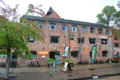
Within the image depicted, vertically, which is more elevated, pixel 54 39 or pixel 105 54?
pixel 54 39

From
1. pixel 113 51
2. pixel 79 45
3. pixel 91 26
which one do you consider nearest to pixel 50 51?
pixel 79 45

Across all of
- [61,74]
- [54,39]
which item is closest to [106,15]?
[54,39]

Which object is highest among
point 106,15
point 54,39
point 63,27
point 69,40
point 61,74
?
point 106,15

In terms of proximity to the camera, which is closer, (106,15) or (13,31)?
(13,31)

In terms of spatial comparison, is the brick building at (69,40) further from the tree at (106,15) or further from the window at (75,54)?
the tree at (106,15)

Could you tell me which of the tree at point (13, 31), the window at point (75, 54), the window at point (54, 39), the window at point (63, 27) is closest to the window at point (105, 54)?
the window at point (75, 54)

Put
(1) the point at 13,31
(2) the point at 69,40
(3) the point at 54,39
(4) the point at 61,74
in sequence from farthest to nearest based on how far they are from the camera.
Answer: (2) the point at 69,40
(3) the point at 54,39
(4) the point at 61,74
(1) the point at 13,31

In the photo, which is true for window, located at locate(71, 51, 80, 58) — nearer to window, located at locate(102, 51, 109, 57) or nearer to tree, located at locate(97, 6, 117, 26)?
window, located at locate(102, 51, 109, 57)

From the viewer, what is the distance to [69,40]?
20.9 meters

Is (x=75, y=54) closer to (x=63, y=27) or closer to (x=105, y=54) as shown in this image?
(x=63, y=27)

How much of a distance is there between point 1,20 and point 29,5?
7.32 feet

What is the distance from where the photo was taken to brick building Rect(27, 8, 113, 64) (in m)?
18.9

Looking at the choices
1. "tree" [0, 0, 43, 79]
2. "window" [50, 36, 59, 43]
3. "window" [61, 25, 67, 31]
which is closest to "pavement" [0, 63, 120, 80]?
"tree" [0, 0, 43, 79]

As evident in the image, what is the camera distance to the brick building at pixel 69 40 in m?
18.9
